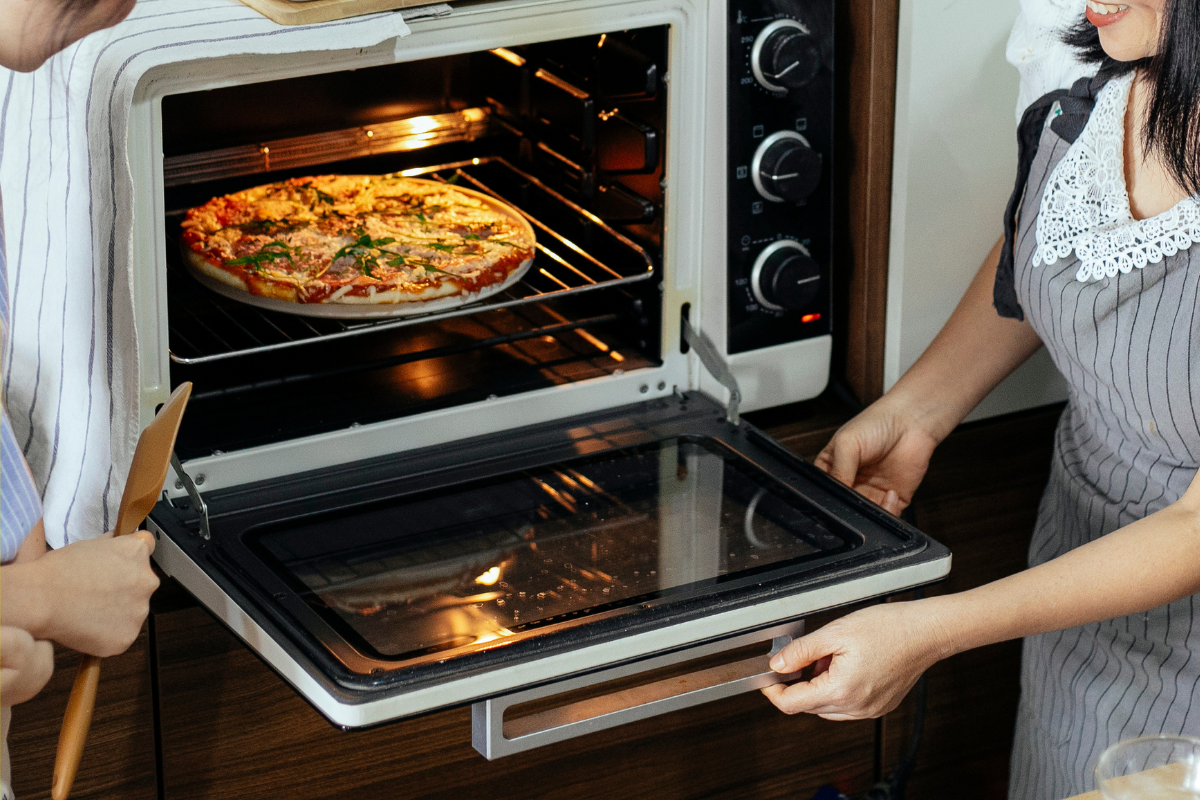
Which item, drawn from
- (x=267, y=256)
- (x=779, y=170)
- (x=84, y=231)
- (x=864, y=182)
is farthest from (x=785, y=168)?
(x=84, y=231)

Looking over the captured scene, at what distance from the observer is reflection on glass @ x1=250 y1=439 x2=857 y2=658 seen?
0.94 metres

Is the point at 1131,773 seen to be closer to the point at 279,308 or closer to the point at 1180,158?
the point at 1180,158

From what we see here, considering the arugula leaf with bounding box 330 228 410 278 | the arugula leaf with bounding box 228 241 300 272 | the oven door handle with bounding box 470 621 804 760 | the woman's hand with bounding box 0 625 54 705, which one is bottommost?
the oven door handle with bounding box 470 621 804 760

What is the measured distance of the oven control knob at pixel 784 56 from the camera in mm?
1159

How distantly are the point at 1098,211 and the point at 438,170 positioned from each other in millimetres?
626

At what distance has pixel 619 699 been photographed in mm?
997

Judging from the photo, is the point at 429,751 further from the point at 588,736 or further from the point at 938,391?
the point at 938,391

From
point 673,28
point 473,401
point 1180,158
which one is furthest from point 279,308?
point 1180,158

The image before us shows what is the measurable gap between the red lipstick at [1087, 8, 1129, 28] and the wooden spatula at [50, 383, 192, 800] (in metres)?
0.69

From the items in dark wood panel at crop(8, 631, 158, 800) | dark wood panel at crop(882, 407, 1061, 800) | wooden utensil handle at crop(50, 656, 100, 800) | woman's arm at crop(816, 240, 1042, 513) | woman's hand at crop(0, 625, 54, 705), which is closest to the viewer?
woman's hand at crop(0, 625, 54, 705)

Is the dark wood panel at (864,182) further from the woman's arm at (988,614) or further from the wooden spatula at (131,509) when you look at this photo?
the wooden spatula at (131,509)

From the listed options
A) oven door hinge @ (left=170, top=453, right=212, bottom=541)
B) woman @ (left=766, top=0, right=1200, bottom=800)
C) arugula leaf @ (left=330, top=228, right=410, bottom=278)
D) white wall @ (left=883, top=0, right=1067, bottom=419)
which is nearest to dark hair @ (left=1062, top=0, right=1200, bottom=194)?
woman @ (left=766, top=0, right=1200, bottom=800)

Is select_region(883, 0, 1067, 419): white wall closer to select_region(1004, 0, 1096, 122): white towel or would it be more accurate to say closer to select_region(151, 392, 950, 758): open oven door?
select_region(1004, 0, 1096, 122): white towel

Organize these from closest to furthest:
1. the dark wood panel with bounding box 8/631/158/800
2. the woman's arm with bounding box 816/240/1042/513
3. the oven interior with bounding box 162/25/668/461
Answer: the dark wood panel with bounding box 8/631/158/800 < the oven interior with bounding box 162/25/668/461 < the woman's arm with bounding box 816/240/1042/513
